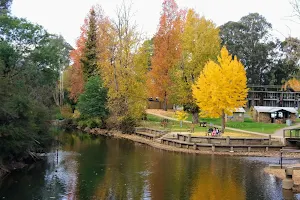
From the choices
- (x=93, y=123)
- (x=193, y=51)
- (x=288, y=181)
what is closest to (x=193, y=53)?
(x=193, y=51)

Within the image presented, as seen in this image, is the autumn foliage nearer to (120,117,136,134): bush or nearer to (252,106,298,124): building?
(120,117,136,134): bush

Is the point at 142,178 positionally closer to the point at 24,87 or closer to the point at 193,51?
the point at 24,87

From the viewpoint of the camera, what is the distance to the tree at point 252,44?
244 ft

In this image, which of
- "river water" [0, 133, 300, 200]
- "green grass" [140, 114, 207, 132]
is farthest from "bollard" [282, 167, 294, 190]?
"green grass" [140, 114, 207, 132]

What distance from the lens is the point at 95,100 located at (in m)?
53.1

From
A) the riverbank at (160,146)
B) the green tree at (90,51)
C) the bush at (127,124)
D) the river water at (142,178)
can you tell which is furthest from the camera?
the green tree at (90,51)

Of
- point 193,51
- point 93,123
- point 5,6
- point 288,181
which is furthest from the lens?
point 93,123

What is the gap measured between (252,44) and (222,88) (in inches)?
1570

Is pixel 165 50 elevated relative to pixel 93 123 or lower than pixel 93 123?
elevated

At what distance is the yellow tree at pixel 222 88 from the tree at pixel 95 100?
1788 centimetres

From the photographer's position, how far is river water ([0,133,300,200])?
1981 cm

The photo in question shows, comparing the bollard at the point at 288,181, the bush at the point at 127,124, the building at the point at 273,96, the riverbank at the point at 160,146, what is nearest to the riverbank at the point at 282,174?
the bollard at the point at 288,181

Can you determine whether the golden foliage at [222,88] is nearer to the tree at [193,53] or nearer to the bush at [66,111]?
the tree at [193,53]

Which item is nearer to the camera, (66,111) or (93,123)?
(93,123)
